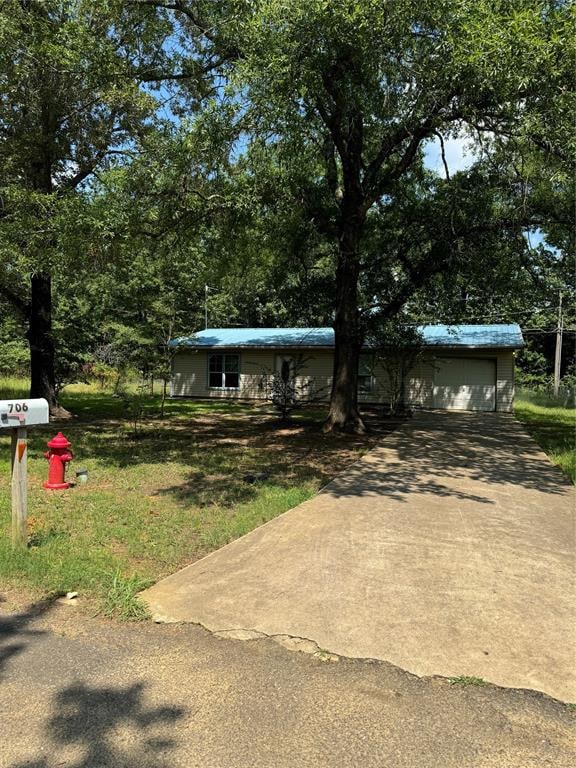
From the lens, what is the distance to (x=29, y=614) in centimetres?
373

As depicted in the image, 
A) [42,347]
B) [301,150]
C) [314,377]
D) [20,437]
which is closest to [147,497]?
[20,437]

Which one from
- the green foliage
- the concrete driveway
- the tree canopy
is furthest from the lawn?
the tree canopy

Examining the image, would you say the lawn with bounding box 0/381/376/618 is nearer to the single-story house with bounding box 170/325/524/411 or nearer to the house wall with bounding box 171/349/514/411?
the single-story house with bounding box 170/325/524/411

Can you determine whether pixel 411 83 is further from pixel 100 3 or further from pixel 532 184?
pixel 100 3

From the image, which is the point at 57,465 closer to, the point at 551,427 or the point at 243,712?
the point at 243,712

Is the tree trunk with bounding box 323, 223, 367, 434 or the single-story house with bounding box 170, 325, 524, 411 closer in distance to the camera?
the tree trunk with bounding box 323, 223, 367, 434

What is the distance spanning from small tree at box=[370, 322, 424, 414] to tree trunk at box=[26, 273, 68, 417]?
840 centimetres

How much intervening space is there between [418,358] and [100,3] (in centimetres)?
1441

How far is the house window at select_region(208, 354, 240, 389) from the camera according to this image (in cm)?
2473

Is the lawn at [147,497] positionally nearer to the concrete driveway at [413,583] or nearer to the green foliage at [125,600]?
the green foliage at [125,600]

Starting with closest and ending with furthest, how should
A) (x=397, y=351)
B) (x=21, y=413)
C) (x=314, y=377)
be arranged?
(x=21, y=413) → (x=397, y=351) → (x=314, y=377)

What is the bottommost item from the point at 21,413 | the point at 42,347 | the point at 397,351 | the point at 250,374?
the point at 21,413

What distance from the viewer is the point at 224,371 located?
2488 centimetres

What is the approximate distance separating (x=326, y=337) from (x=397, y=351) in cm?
508
